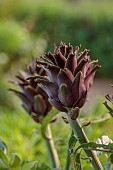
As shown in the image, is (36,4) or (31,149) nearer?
(31,149)

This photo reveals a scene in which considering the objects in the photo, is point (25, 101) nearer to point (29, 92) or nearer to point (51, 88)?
point (29, 92)

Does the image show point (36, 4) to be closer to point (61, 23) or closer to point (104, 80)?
point (61, 23)

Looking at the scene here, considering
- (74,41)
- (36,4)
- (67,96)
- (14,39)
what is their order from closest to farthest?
(67,96), (14,39), (74,41), (36,4)

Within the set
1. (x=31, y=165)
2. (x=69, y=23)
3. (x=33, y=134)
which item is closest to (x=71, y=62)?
(x=31, y=165)

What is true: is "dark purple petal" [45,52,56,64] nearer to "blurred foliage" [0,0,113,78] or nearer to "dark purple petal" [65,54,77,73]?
"dark purple petal" [65,54,77,73]

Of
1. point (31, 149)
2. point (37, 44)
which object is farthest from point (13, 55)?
point (31, 149)

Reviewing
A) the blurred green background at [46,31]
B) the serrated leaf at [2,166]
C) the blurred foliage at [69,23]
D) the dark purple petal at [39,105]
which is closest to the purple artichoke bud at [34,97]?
the dark purple petal at [39,105]

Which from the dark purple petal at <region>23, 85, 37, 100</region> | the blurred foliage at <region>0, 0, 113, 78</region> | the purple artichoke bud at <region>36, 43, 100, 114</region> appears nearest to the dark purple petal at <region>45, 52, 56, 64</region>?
the purple artichoke bud at <region>36, 43, 100, 114</region>
